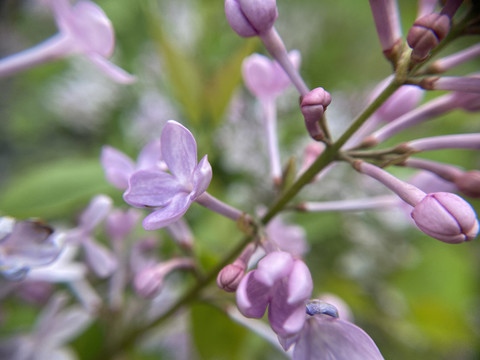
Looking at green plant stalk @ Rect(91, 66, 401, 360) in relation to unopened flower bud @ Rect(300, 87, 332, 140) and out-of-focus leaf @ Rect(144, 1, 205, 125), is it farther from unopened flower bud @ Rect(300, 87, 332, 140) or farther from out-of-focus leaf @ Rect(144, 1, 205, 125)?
out-of-focus leaf @ Rect(144, 1, 205, 125)

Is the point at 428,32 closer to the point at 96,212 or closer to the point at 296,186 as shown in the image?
the point at 296,186

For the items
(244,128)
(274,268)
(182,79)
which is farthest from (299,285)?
(244,128)

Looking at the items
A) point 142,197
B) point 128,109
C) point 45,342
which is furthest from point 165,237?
point 128,109

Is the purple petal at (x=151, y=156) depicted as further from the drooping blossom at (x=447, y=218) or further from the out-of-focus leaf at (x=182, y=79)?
the out-of-focus leaf at (x=182, y=79)

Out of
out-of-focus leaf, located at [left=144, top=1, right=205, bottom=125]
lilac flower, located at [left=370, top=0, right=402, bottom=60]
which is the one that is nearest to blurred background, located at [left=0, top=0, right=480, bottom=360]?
out-of-focus leaf, located at [left=144, top=1, right=205, bottom=125]

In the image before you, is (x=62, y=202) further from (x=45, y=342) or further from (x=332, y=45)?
(x=332, y=45)

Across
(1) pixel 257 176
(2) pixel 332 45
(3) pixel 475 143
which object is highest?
(2) pixel 332 45
